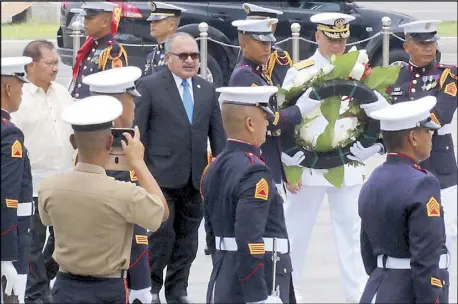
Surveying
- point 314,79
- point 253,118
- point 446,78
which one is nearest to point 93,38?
point 314,79

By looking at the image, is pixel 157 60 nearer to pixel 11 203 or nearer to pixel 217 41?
pixel 11 203

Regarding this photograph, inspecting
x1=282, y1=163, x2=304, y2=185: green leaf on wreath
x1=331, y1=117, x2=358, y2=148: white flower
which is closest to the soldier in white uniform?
x1=282, y1=163, x2=304, y2=185: green leaf on wreath

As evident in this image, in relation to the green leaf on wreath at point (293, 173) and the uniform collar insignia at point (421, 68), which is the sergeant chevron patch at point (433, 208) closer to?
the green leaf on wreath at point (293, 173)

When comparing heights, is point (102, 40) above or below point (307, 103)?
above

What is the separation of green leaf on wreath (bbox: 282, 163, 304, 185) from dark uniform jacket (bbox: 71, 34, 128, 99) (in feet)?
5.05

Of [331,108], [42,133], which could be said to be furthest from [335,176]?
[42,133]

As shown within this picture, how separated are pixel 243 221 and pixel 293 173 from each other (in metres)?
2.24

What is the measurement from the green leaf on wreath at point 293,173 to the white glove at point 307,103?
0.46 meters

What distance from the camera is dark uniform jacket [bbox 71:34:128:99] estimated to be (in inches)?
314

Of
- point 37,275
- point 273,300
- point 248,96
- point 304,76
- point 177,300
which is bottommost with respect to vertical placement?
point 177,300

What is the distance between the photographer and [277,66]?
7.78 metres

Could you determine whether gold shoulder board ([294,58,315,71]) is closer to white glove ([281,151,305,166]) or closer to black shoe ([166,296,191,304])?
white glove ([281,151,305,166])

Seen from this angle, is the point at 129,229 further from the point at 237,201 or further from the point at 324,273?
the point at 324,273

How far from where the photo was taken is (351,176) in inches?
296
